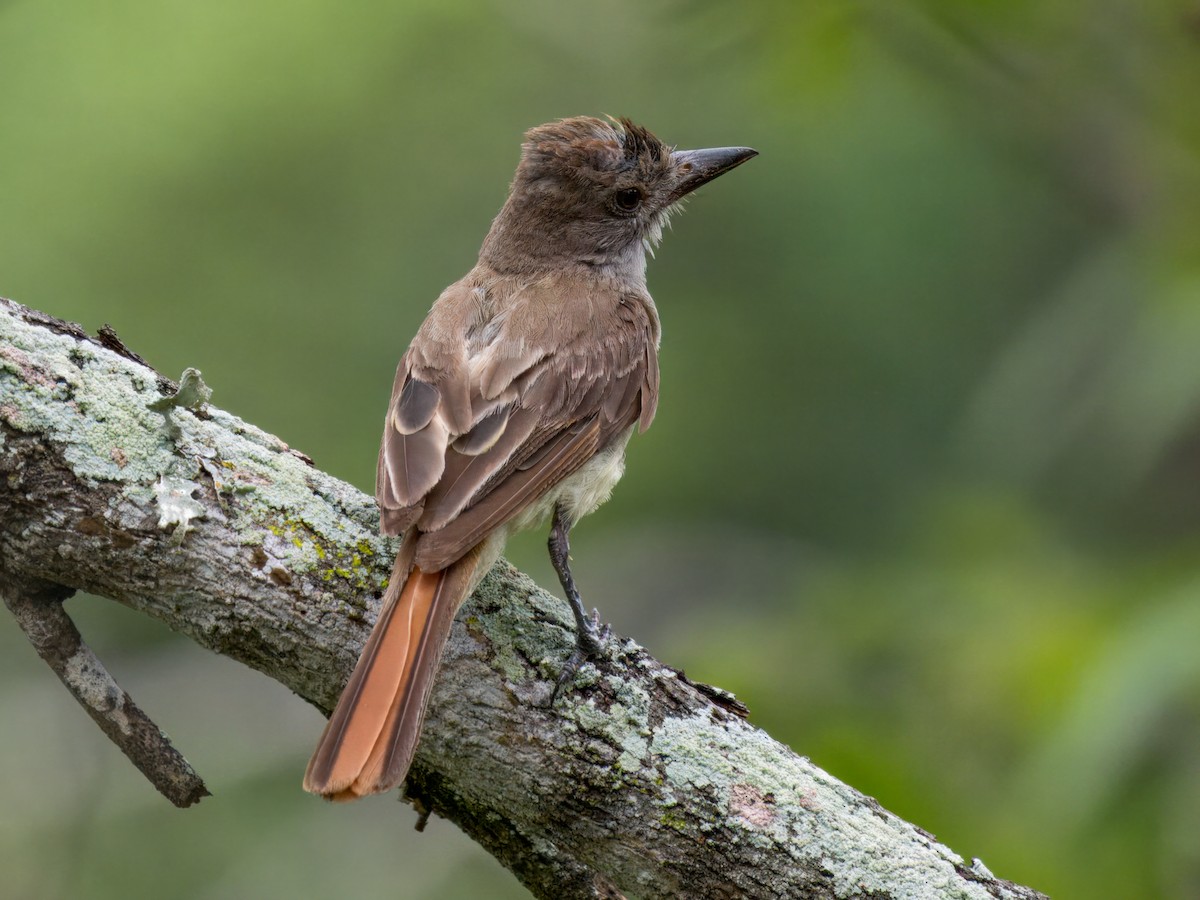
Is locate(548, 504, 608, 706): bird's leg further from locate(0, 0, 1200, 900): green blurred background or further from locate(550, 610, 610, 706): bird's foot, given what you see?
locate(0, 0, 1200, 900): green blurred background

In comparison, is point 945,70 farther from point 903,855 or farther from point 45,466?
point 45,466

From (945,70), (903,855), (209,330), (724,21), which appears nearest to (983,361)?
(945,70)

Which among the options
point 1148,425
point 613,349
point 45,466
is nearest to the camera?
point 45,466

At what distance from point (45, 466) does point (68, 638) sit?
42 cm

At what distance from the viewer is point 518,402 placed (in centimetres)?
409

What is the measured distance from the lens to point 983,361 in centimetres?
788

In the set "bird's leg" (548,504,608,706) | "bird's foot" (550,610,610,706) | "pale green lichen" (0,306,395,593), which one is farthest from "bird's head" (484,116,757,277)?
"bird's foot" (550,610,610,706)

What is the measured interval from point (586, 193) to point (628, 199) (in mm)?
173

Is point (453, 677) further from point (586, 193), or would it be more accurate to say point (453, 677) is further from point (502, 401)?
point (586, 193)

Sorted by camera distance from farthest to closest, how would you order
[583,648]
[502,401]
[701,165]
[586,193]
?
1. [701,165]
2. [586,193]
3. [502,401]
4. [583,648]

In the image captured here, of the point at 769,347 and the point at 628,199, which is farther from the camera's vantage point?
the point at 769,347

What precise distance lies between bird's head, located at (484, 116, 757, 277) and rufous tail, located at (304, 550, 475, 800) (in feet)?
7.97

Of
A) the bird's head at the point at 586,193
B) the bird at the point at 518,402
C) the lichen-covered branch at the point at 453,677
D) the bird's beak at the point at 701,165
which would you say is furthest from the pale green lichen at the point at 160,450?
the bird's beak at the point at 701,165

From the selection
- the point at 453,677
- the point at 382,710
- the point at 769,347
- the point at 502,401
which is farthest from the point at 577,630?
the point at 769,347
